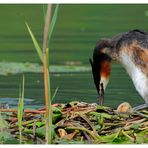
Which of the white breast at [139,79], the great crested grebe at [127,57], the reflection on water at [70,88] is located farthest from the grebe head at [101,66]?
the white breast at [139,79]

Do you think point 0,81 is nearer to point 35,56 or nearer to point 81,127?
point 35,56

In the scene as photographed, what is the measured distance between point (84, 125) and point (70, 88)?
3398 mm

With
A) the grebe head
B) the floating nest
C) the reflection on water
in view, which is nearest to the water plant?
the floating nest

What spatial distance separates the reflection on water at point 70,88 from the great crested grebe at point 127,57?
0.43m

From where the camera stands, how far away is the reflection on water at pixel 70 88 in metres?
11.9

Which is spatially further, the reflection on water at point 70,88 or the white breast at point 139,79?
the reflection on water at point 70,88

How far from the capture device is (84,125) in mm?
9438

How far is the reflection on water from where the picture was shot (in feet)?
38.9

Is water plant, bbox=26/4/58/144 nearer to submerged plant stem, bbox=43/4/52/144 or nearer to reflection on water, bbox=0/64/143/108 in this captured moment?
submerged plant stem, bbox=43/4/52/144

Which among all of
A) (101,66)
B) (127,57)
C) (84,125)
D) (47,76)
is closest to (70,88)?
(101,66)

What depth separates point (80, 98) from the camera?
39.2 feet

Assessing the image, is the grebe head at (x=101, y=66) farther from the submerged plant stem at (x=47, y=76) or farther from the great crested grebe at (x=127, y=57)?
the submerged plant stem at (x=47, y=76)

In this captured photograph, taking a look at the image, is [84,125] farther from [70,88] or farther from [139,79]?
[70,88]

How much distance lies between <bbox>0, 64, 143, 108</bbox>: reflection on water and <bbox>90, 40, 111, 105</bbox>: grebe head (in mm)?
284
